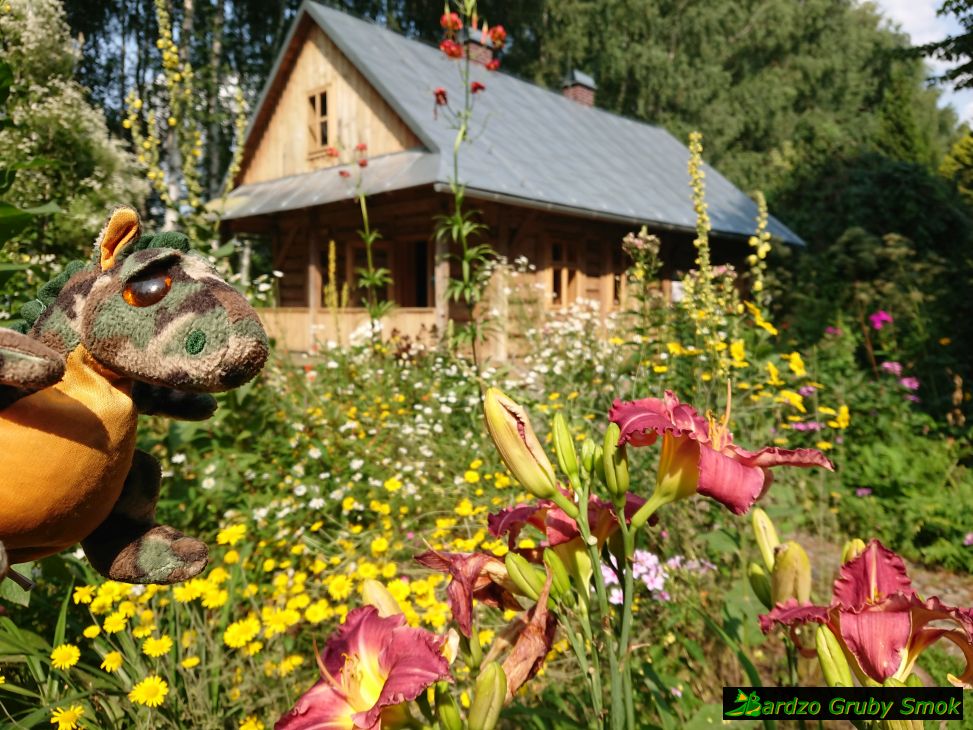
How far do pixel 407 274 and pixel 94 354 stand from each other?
10281 mm

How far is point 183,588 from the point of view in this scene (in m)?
1.80

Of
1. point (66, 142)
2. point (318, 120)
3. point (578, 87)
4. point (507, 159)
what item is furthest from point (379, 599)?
point (578, 87)

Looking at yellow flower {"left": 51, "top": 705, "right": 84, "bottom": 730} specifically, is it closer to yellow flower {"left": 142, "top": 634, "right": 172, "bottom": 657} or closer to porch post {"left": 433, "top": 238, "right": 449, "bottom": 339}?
yellow flower {"left": 142, "top": 634, "right": 172, "bottom": 657}

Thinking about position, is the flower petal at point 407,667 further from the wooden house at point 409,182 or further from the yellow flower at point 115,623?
the wooden house at point 409,182

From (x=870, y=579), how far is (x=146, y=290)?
99 centimetres

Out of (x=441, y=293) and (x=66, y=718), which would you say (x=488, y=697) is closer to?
(x=66, y=718)

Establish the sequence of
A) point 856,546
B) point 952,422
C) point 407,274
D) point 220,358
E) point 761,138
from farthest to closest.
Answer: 1. point 761,138
2. point 407,274
3. point 952,422
4. point 856,546
5. point 220,358

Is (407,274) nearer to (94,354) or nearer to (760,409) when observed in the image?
(760,409)

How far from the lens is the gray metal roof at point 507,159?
834cm

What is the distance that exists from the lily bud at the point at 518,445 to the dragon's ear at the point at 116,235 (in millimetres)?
498

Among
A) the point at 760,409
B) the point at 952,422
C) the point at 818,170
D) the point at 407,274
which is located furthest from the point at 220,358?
the point at 818,170

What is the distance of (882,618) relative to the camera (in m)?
0.86

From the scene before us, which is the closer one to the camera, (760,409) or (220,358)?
(220,358)

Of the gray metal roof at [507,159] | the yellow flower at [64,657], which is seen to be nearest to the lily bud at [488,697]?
the yellow flower at [64,657]
